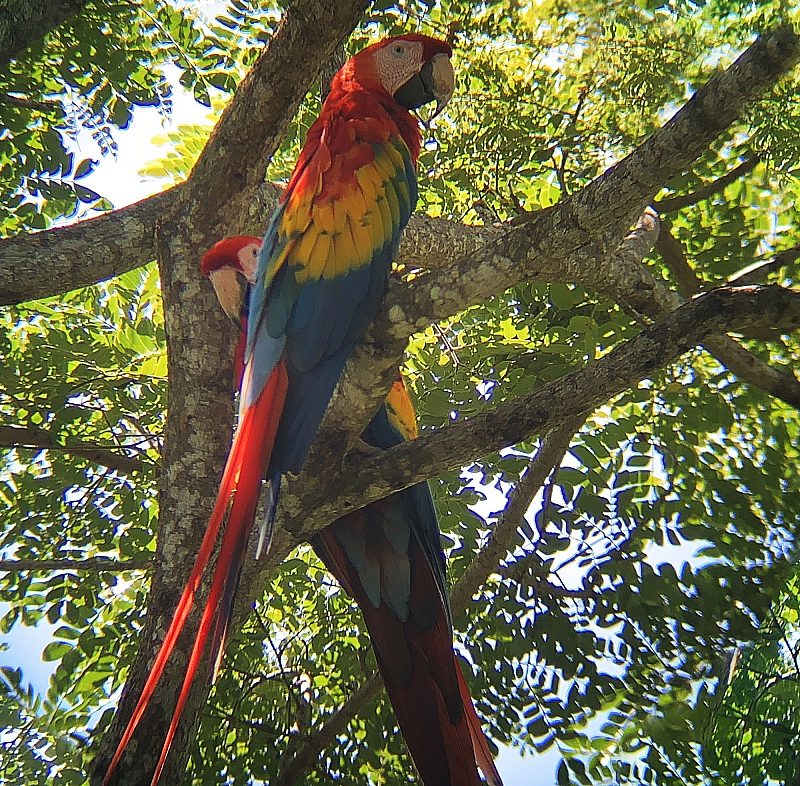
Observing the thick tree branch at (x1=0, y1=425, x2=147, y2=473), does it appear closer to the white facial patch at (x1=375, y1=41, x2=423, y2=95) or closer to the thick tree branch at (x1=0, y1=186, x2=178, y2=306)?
the thick tree branch at (x1=0, y1=186, x2=178, y2=306)

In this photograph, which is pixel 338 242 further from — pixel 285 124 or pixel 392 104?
pixel 392 104

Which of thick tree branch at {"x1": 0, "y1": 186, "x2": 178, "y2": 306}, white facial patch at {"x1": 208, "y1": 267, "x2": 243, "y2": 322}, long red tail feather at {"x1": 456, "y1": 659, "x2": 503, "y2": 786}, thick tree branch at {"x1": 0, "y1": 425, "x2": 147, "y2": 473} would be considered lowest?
long red tail feather at {"x1": 456, "y1": 659, "x2": 503, "y2": 786}

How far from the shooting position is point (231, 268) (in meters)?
1.74

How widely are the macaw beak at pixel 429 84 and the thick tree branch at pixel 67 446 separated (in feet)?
4.73

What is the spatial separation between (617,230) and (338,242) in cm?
69

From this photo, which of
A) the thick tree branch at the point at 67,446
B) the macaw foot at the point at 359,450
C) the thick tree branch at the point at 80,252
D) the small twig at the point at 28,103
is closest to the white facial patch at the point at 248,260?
the thick tree branch at the point at 80,252

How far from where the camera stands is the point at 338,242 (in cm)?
152

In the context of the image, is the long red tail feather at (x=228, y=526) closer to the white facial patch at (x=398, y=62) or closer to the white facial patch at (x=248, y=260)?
the white facial patch at (x=248, y=260)

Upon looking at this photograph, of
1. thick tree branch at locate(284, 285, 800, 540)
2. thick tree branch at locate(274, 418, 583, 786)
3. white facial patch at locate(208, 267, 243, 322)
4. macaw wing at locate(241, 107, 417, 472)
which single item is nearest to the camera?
thick tree branch at locate(284, 285, 800, 540)

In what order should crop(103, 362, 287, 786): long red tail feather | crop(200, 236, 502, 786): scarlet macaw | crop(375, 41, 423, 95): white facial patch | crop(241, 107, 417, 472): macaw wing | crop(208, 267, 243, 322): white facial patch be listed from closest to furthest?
1. crop(103, 362, 287, 786): long red tail feather
2. crop(241, 107, 417, 472): macaw wing
3. crop(200, 236, 502, 786): scarlet macaw
4. crop(208, 267, 243, 322): white facial patch
5. crop(375, 41, 423, 95): white facial patch

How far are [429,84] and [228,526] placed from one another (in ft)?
4.94

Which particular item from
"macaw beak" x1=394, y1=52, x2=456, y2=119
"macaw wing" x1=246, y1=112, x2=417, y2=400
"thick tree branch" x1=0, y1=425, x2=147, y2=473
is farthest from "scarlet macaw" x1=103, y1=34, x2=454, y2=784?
"thick tree branch" x1=0, y1=425, x2=147, y2=473

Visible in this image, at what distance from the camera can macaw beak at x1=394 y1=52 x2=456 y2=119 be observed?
2.03 metres

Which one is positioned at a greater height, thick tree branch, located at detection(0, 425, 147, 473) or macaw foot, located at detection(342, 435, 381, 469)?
thick tree branch, located at detection(0, 425, 147, 473)
